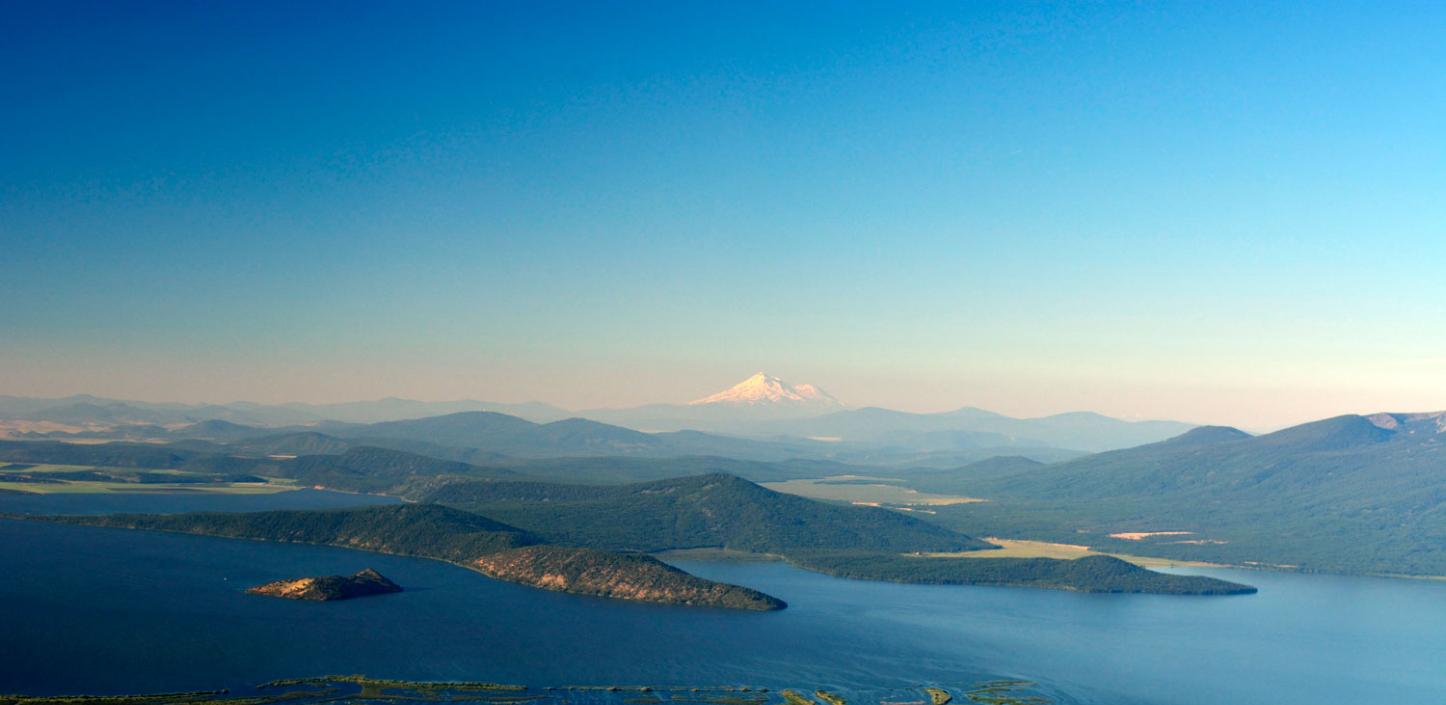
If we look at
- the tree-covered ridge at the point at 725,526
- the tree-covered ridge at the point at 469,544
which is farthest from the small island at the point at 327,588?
the tree-covered ridge at the point at 725,526

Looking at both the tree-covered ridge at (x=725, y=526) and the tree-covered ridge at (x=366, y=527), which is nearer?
the tree-covered ridge at (x=366, y=527)

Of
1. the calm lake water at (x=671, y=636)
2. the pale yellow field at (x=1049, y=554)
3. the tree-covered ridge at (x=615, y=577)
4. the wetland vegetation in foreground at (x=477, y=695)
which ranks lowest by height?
the wetland vegetation in foreground at (x=477, y=695)

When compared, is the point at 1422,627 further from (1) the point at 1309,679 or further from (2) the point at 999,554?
(2) the point at 999,554

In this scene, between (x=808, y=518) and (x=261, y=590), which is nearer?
(x=261, y=590)

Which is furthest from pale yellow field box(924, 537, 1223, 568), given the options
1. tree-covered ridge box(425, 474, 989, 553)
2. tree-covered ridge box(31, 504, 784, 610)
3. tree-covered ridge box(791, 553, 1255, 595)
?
tree-covered ridge box(31, 504, 784, 610)

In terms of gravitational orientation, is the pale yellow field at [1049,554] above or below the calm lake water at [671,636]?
above

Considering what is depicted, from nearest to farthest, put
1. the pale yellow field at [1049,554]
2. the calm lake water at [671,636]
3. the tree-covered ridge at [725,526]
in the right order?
the calm lake water at [671,636] → the pale yellow field at [1049,554] → the tree-covered ridge at [725,526]

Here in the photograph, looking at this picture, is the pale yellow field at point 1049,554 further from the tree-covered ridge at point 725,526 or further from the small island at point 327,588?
the small island at point 327,588

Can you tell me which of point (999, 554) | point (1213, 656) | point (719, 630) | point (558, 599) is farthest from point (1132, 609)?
point (558, 599)
